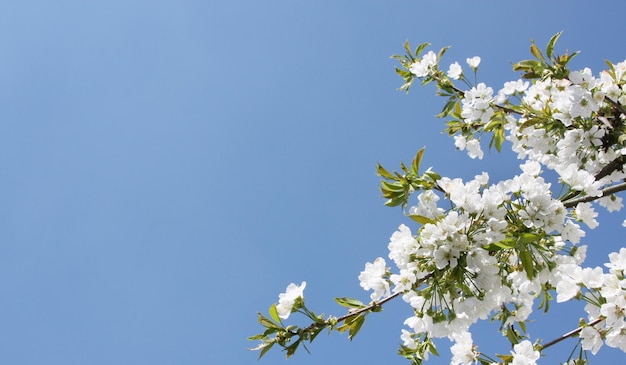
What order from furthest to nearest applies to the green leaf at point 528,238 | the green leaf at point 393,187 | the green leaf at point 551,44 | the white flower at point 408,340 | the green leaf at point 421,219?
the green leaf at point 551,44 < the white flower at point 408,340 < the green leaf at point 393,187 < the green leaf at point 421,219 < the green leaf at point 528,238

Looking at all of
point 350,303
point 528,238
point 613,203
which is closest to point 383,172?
point 350,303

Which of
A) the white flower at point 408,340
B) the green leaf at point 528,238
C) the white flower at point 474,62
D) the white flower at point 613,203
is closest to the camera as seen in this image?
the green leaf at point 528,238

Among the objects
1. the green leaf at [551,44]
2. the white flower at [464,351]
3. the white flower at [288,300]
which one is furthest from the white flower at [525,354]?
the green leaf at [551,44]

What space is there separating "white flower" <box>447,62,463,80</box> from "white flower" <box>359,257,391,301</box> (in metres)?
2.41

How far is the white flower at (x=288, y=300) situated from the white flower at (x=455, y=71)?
9.10 feet

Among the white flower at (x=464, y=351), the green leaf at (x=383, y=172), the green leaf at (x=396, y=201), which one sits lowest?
the white flower at (x=464, y=351)

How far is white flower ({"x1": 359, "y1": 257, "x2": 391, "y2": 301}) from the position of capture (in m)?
2.64

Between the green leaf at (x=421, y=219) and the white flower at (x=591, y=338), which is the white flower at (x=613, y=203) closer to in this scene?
the white flower at (x=591, y=338)

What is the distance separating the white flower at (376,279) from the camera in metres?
2.64

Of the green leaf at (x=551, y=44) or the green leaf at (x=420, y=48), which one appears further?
the green leaf at (x=420, y=48)

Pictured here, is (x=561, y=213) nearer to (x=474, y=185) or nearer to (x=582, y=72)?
(x=474, y=185)

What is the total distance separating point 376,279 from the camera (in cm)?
267

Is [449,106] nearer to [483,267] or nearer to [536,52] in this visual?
[536,52]

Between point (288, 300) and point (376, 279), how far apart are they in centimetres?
50
